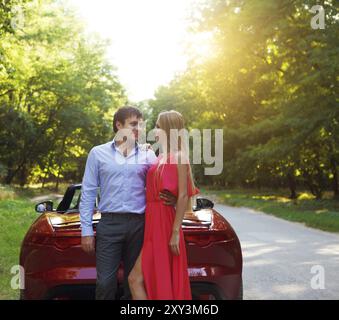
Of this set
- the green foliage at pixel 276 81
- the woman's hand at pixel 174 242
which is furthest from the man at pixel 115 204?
the green foliage at pixel 276 81

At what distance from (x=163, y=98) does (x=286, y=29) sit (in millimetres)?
54744

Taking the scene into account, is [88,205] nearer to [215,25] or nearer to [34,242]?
[34,242]

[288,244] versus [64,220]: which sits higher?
[64,220]

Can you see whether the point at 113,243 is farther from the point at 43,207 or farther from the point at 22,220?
the point at 22,220

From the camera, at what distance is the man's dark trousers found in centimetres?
396

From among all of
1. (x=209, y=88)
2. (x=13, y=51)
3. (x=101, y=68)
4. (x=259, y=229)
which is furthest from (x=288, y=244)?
(x=101, y=68)

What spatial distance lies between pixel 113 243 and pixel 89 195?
38cm

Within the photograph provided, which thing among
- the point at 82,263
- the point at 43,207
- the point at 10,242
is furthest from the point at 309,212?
the point at 82,263

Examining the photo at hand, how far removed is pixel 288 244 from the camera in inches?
450

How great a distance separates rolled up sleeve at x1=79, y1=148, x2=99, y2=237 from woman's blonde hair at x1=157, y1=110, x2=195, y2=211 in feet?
1.61

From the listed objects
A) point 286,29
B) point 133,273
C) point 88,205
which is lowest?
point 133,273

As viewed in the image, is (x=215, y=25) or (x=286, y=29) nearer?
(x=286, y=29)

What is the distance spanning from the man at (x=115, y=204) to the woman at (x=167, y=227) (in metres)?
0.09

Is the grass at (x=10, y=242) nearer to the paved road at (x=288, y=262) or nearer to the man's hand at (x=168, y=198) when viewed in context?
the paved road at (x=288, y=262)
